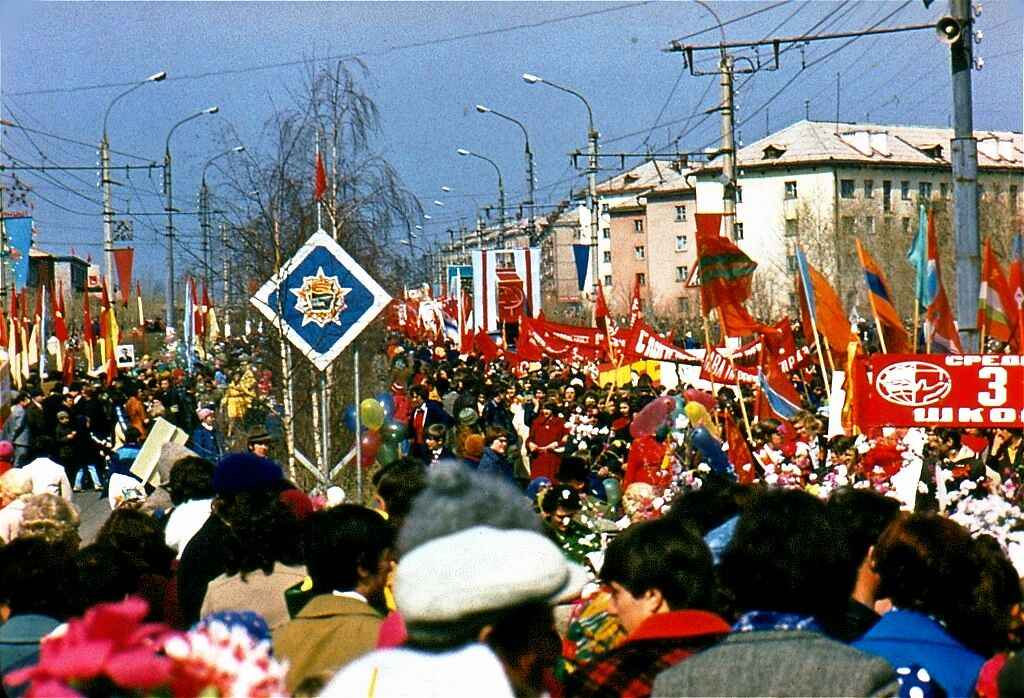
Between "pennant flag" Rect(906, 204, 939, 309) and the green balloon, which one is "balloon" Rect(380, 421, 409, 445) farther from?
"pennant flag" Rect(906, 204, 939, 309)

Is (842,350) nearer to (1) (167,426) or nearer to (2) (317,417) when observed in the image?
(2) (317,417)

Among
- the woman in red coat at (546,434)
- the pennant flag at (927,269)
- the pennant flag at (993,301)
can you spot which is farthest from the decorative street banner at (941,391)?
the woman in red coat at (546,434)

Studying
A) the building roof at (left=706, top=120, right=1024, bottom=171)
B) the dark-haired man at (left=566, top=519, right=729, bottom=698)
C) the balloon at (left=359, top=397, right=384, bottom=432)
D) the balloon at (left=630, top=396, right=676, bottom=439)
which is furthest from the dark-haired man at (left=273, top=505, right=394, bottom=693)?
the building roof at (left=706, top=120, right=1024, bottom=171)

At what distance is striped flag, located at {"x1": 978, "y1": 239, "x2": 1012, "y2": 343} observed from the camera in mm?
16531

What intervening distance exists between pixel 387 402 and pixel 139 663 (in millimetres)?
13832

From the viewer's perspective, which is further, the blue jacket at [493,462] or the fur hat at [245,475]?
the blue jacket at [493,462]

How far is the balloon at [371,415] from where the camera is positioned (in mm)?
14367

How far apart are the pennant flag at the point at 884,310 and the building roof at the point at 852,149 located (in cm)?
7760

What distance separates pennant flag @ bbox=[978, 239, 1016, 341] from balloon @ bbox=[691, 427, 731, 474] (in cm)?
617

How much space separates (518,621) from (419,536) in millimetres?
252

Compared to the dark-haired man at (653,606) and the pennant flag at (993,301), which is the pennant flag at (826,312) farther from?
the dark-haired man at (653,606)

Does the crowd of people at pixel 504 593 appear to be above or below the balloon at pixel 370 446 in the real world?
above

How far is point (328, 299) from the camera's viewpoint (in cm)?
970

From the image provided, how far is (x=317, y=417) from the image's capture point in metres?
14.4
